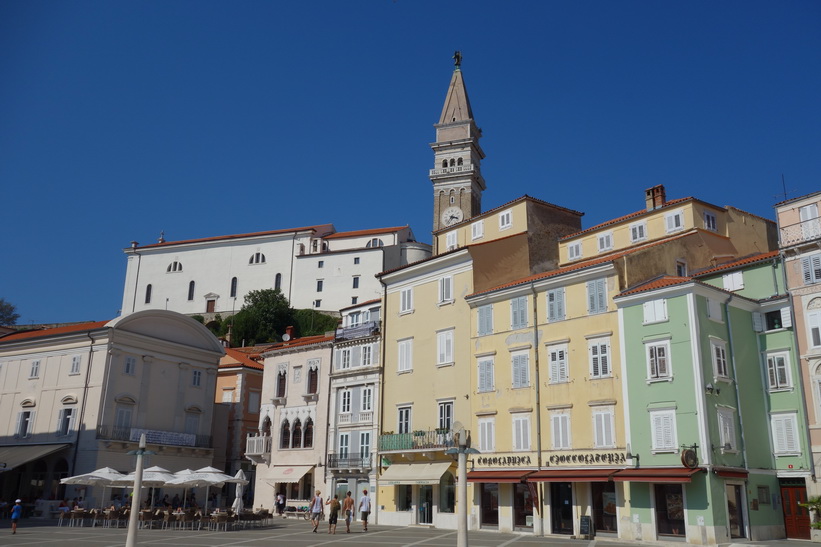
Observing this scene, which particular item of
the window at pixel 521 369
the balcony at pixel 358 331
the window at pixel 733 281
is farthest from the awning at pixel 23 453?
the window at pixel 733 281

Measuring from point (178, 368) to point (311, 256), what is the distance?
60.0 meters

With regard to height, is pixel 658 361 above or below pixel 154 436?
above

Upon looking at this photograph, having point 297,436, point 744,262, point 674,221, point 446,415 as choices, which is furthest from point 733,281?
point 297,436

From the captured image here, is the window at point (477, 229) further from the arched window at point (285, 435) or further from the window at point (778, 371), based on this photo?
the window at point (778, 371)

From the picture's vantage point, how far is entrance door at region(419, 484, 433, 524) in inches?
1534

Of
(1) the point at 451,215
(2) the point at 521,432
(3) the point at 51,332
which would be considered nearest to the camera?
(2) the point at 521,432

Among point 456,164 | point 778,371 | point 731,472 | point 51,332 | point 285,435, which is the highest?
point 456,164

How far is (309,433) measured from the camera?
4678 centimetres

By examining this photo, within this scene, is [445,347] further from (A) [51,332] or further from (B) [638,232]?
(A) [51,332]

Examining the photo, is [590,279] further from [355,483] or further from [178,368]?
[178,368]

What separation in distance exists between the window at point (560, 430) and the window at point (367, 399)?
42.5ft

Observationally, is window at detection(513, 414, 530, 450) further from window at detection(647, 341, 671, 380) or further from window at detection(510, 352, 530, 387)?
window at detection(647, 341, 671, 380)

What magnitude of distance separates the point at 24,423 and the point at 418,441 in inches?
1112

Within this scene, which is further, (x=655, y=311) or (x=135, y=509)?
(x=655, y=311)
